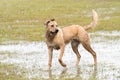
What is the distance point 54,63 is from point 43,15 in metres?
19.5

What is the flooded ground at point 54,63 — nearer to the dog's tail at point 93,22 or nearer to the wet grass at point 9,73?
the wet grass at point 9,73

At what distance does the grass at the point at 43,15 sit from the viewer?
2519 cm

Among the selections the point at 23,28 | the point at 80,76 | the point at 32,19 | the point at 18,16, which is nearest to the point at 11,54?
the point at 80,76

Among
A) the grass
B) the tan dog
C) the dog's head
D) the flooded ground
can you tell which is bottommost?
the grass

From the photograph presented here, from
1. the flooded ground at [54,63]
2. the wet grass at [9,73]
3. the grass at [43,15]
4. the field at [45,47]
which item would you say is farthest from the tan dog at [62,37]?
the grass at [43,15]

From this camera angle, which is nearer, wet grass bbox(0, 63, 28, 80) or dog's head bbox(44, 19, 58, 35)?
wet grass bbox(0, 63, 28, 80)

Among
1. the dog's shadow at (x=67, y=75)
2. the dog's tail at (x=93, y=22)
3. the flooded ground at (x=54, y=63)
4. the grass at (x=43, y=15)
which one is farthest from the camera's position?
the grass at (x=43, y=15)

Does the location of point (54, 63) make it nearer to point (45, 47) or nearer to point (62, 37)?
point (62, 37)

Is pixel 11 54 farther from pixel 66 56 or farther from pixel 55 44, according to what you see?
pixel 55 44

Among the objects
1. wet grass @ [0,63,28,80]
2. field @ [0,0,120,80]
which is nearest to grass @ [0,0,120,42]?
field @ [0,0,120,80]

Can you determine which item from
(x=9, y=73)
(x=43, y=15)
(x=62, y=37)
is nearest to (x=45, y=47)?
(x=62, y=37)

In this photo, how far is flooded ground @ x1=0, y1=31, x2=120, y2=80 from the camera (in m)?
13.4

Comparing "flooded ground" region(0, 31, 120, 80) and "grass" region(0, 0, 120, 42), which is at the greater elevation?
"flooded ground" region(0, 31, 120, 80)

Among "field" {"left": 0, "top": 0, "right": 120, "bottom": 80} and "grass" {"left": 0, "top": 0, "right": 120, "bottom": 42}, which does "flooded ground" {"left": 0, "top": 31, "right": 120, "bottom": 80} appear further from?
"grass" {"left": 0, "top": 0, "right": 120, "bottom": 42}
